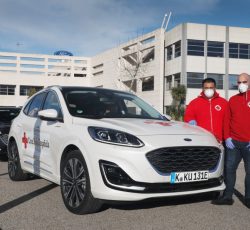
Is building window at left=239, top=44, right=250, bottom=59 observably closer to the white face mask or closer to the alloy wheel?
the white face mask

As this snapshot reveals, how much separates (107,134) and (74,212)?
3.41 ft

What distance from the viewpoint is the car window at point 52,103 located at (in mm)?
5696

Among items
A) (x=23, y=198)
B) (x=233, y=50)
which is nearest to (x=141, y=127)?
(x=23, y=198)

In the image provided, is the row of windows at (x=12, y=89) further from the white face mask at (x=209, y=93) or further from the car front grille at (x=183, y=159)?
the car front grille at (x=183, y=159)

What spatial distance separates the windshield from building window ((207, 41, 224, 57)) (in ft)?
122

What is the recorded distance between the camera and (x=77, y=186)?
16.0ft

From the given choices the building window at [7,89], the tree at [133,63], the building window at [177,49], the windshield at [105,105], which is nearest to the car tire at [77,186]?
the windshield at [105,105]

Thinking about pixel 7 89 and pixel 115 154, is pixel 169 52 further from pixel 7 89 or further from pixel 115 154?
pixel 115 154

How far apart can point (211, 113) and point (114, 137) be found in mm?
2001

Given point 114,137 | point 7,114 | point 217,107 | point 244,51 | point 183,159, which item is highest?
point 244,51

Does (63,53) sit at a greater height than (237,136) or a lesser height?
greater

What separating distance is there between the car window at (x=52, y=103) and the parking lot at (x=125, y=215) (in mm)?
1248

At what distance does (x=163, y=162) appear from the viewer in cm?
443

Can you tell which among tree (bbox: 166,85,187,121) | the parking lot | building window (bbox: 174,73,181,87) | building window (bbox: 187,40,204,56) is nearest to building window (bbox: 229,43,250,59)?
building window (bbox: 187,40,204,56)
